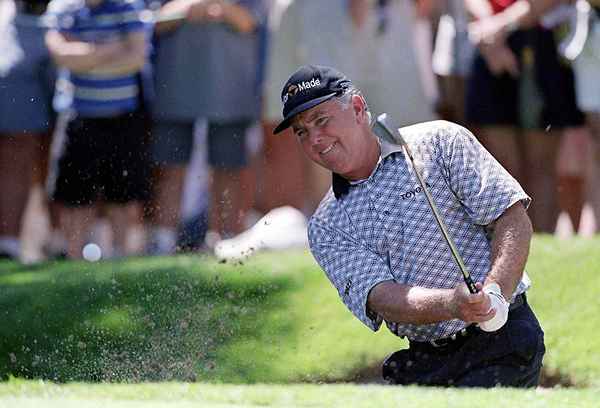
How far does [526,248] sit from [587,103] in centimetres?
402

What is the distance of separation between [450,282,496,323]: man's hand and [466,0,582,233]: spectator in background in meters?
4.43

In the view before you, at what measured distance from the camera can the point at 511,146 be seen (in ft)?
33.1

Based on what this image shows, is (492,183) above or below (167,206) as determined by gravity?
above

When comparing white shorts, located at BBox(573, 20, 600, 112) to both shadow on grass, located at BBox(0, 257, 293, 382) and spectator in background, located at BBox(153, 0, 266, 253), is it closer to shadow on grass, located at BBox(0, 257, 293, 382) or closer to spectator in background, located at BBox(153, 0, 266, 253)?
spectator in background, located at BBox(153, 0, 266, 253)

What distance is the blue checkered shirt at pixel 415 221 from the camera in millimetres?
5910

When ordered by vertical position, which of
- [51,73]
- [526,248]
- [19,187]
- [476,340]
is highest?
[526,248]

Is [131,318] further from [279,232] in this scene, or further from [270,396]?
[270,396]

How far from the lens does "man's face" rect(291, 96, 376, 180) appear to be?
5.94m

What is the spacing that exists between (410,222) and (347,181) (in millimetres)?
285

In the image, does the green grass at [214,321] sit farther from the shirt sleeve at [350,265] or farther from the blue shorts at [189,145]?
the shirt sleeve at [350,265]

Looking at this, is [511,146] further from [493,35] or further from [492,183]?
[492,183]

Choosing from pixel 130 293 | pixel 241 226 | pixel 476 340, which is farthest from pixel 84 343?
pixel 476 340

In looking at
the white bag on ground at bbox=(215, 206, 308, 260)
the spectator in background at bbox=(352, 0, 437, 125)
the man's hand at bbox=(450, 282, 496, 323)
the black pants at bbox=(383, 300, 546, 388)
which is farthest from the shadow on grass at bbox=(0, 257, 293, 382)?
the man's hand at bbox=(450, 282, 496, 323)

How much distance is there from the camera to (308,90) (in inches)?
233
